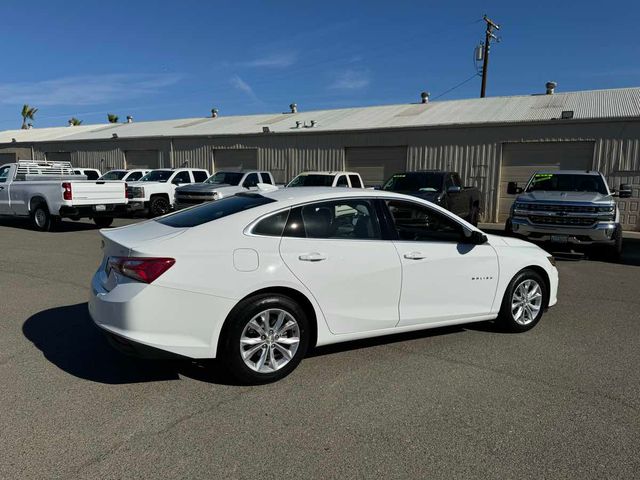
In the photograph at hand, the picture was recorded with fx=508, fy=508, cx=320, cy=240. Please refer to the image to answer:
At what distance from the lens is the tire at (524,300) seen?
17.6ft

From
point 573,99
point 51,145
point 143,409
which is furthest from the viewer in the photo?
point 51,145

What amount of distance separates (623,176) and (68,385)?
18169mm

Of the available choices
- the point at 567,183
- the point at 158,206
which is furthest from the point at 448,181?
the point at 158,206

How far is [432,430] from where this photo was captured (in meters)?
3.36

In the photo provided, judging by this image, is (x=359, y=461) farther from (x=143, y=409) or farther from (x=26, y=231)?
(x=26, y=231)

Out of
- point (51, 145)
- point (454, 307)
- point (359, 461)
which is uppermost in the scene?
point (51, 145)

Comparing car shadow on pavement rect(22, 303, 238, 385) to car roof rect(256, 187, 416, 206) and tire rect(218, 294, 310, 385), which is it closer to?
tire rect(218, 294, 310, 385)

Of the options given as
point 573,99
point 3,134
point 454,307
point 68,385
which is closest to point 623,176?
point 573,99

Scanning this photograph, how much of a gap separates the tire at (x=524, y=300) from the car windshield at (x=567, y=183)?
6.69m

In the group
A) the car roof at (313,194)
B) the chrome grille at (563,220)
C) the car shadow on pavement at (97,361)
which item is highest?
the car roof at (313,194)

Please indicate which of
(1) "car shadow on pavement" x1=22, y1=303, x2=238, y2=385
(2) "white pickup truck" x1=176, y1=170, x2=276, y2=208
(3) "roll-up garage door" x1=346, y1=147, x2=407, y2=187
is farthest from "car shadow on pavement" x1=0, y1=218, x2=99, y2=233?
(3) "roll-up garage door" x1=346, y1=147, x2=407, y2=187

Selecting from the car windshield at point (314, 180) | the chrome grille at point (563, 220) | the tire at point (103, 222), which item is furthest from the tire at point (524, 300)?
the tire at point (103, 222)

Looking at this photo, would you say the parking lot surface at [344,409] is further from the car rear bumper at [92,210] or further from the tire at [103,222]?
the tire at [103,222]

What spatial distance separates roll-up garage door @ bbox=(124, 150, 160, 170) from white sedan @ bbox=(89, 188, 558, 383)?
24.6 m
